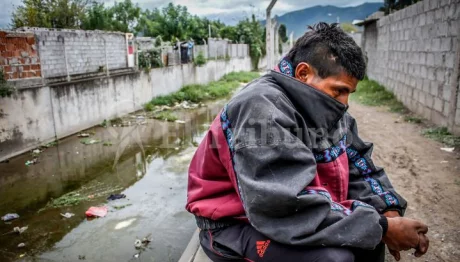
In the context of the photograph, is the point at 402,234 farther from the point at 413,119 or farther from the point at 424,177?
the point at 413,119

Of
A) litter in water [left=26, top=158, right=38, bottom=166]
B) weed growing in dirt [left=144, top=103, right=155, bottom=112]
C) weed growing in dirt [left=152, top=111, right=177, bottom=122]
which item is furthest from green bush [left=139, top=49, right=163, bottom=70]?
litter in water [left=26, top=158, right=38, bottom=166]

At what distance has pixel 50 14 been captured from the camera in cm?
1473

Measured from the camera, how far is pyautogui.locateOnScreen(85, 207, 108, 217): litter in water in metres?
3.55

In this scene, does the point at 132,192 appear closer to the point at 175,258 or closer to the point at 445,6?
the point at 175,258

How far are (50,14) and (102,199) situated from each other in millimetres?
13734

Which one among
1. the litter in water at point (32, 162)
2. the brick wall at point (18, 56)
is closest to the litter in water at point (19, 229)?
the litter in water at point (32, 162)

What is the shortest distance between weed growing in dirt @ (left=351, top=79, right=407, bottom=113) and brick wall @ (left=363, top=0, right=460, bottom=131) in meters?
0.20

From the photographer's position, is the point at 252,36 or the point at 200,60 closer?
the point at 200,60

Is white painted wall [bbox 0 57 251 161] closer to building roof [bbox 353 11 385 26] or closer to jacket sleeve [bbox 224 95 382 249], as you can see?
jacket sleeve [bbox 224 95 382 249]

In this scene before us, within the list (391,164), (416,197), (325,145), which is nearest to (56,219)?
(325,145)

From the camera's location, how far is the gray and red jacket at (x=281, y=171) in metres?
1.15

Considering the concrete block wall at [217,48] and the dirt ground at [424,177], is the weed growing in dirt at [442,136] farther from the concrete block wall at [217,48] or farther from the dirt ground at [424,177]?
the concrete block wall at [217,48]

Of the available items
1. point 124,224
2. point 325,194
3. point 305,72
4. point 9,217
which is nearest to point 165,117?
point 9,217

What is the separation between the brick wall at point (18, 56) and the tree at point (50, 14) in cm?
812
